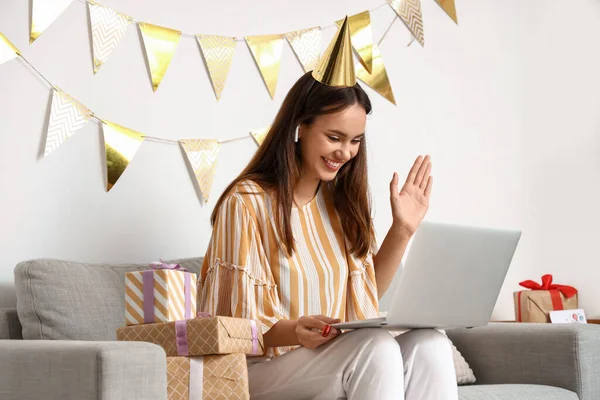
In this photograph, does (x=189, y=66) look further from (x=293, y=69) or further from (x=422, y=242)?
(x=422, y=242)

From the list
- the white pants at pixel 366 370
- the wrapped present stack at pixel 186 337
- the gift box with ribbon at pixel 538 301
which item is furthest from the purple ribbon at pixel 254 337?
the gift box with ribbon at pixel 538 301

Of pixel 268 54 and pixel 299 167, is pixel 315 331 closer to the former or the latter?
pixel 299 167

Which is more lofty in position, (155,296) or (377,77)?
(377,77)

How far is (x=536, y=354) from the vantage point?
2053 mm

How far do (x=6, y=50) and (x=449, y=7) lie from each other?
172 centimetres

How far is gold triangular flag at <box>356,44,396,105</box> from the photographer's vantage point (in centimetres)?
282

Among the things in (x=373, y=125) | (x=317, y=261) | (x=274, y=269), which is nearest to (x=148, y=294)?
(x=274, y=269)

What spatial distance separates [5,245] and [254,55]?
97 centimetres

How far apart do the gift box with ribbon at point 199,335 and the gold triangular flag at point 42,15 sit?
0.95 metres

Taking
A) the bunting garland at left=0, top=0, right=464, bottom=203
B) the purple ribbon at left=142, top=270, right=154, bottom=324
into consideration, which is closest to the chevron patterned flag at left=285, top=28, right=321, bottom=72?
the bunting garland at left=0, top=0, right=464, bottom=203

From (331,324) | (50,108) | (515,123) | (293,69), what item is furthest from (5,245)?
(515,123)

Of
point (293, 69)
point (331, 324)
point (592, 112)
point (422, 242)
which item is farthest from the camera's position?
point (592, 112)

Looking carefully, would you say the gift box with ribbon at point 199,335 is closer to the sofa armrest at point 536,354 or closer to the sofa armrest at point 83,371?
the sofa armrest at point 83,371

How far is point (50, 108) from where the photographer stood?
2105mm
